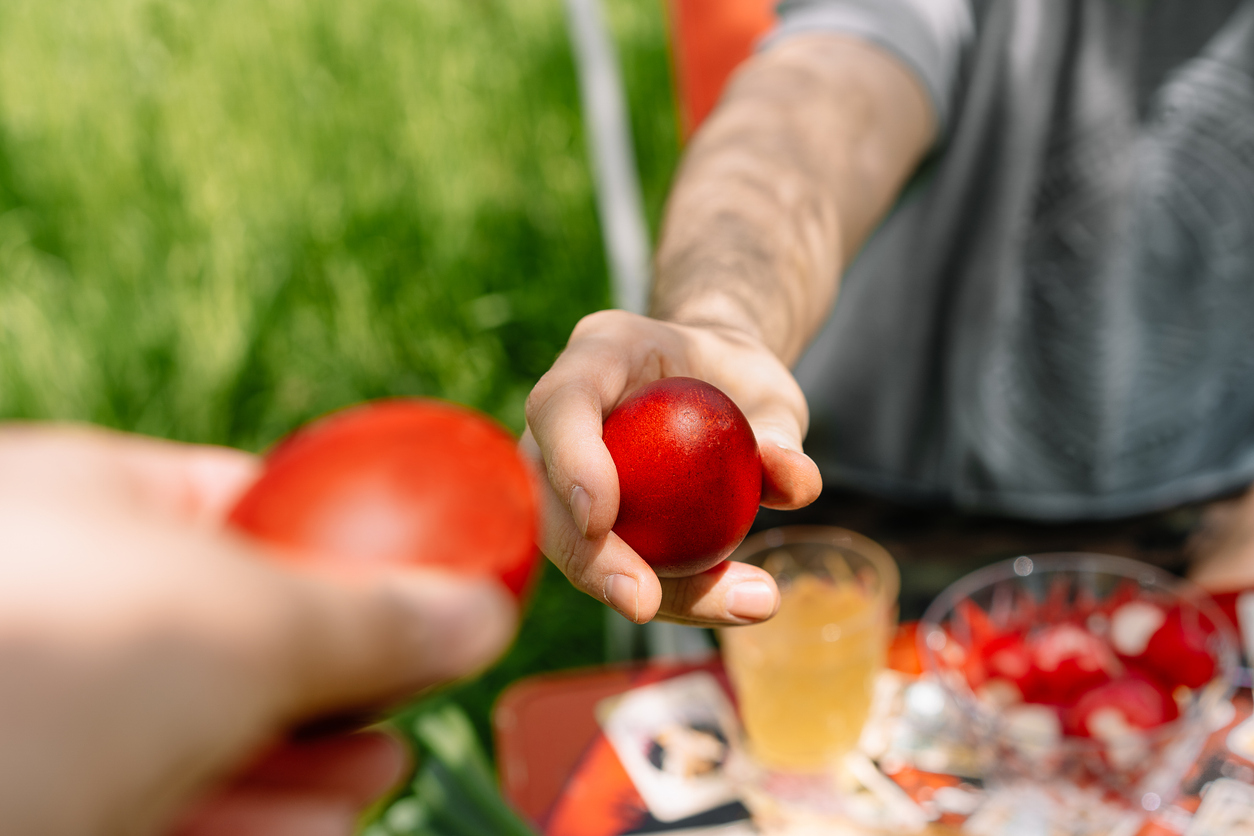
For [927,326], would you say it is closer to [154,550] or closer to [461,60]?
[154,550]

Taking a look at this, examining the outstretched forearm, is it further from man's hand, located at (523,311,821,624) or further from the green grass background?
the green grass background

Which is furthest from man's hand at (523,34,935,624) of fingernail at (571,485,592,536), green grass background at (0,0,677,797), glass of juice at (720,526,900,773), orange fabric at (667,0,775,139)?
green grass background at (0,0,677,797)

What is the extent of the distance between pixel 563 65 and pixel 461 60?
0.28 meters

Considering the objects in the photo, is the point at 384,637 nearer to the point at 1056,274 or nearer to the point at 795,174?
the point at 795,174

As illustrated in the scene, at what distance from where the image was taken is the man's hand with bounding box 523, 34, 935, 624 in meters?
0.56

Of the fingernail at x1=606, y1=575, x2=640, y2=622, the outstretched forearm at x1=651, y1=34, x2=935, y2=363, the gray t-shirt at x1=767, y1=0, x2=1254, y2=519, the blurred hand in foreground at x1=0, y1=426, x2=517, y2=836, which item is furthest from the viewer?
the gray t-shirt at x1=767, y1=0, x2=1254, y2=519

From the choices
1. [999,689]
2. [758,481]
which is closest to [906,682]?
[999,689]

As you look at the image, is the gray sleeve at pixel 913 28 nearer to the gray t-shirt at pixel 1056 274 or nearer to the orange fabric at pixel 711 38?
the gray t-shirt at pixel 1056 274

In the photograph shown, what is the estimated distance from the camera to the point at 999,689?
0.81 metres

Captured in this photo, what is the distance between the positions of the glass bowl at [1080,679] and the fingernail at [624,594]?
0.35 m

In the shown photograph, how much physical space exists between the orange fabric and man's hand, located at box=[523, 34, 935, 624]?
0.31 metres

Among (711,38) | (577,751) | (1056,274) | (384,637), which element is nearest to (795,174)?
(1056,274)

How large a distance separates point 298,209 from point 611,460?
1.93 meters

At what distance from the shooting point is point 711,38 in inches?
63.4
